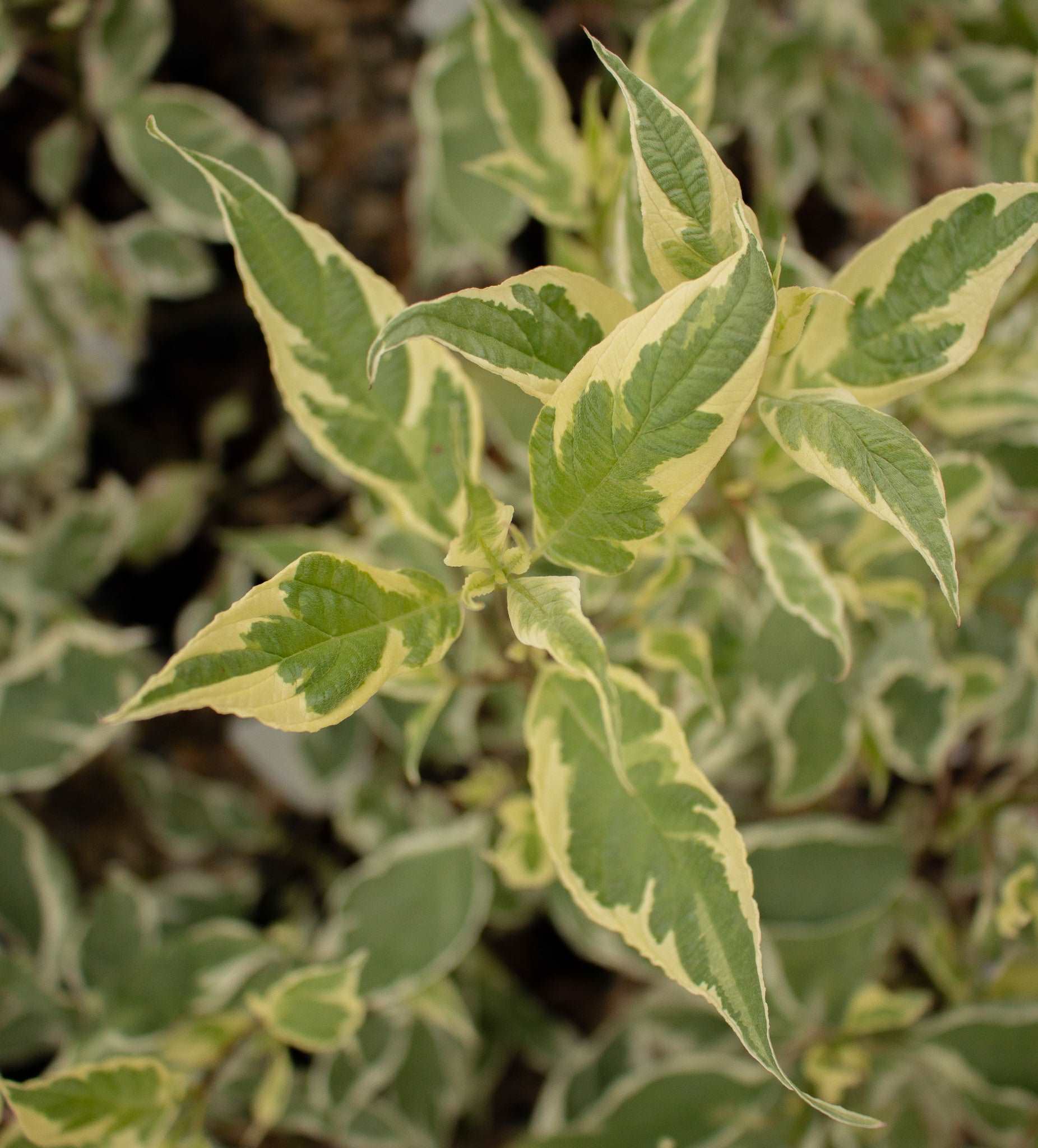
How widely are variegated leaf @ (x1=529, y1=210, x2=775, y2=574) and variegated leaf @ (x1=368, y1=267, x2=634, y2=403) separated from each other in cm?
4

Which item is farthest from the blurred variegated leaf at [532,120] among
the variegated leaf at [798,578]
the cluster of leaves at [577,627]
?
the variegated leaf at [798,578]

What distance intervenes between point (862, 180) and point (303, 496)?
1.02 metres

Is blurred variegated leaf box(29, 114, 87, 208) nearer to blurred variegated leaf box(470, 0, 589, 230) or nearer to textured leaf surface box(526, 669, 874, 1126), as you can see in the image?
blurred variegated leaf box(470, 0, 589, 230)

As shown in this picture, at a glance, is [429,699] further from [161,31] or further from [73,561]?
[161,31]

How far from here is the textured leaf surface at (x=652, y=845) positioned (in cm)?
54

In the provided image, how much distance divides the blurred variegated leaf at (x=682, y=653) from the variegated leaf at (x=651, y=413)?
0.73 feet

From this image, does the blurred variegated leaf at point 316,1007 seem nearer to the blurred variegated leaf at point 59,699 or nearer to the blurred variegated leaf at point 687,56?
the blurred variegated leaf at point 59,699

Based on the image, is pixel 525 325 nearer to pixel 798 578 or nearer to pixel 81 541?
pixel 798 578

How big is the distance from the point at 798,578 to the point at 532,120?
1.86ft

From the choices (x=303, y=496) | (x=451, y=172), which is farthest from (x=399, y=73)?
(x=303, y=496)

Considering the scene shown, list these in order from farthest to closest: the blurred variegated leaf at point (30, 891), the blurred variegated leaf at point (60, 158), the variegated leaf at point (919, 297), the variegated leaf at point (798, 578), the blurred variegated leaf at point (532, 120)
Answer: the blurred variegated leaf at point (60, 158)
the blurred variegated leaf at point (30, 891)
the blurred variegated leaf at point (532, 120)
the variegated leaf at point (798, 578)
the variegated leaf at point (919, 297)

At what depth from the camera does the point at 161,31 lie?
4.09ft

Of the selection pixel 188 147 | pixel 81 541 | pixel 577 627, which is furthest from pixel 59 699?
pixel 577 627

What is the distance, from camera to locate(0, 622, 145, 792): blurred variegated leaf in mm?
1063
